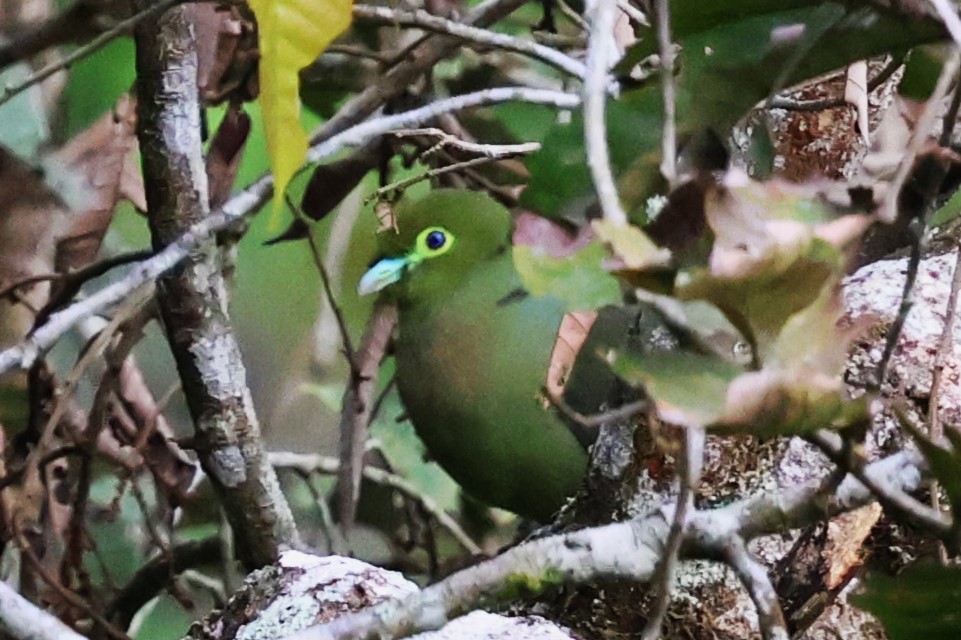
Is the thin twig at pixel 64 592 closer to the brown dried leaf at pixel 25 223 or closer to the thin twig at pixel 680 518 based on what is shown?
the brown dried leaf at pixel 25 223

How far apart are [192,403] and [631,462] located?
1.25 ft

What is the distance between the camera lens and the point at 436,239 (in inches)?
49.6

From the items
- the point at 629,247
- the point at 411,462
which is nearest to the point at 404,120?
the point at 629,247

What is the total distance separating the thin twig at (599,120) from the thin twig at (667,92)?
2 cm

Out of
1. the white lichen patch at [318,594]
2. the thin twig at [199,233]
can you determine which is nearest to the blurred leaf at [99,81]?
the thin twig at [199,233]

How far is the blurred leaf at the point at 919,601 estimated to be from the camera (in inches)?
17.9

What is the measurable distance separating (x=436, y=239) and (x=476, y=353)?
15 cm

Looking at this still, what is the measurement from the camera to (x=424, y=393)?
122 cm

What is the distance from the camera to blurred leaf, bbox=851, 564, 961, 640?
455 mm

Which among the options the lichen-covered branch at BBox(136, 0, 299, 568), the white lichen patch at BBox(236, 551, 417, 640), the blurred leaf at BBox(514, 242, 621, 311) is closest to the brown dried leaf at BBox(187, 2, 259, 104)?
the lichen-covered branch at BBox(136, 0, 299, 568)

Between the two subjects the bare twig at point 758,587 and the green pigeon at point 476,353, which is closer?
the bare twig at point 758,587

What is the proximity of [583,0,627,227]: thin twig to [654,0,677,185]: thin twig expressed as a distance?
0.06 ft

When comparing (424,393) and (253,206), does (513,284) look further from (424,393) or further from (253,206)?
(253,206)

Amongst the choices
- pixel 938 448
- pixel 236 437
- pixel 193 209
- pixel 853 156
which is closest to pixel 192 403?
pixel 236 437
